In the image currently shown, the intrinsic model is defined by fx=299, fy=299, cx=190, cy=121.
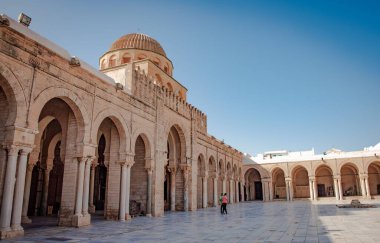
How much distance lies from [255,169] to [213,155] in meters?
16.3

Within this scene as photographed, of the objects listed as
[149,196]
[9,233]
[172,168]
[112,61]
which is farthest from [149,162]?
[112,61]

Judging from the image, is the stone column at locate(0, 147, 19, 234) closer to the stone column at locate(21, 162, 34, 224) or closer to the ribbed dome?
the stone column at locate(21, 162, 34, 224)

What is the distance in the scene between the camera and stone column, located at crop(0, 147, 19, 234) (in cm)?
795

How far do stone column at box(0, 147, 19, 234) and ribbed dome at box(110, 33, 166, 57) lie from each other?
16.1 m

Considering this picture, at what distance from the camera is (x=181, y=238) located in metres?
7.98

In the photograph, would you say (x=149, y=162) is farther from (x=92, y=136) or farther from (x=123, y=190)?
(x=92, y=136)

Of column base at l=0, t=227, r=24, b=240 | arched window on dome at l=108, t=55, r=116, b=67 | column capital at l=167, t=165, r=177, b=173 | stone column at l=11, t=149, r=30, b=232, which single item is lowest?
column base at l=0, t=227, r=24, b=240

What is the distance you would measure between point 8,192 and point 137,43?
17319 mm

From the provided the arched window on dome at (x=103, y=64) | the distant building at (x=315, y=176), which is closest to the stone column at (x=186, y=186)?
the arched window on dome at (x=103, y=64)

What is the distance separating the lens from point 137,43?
23.5m

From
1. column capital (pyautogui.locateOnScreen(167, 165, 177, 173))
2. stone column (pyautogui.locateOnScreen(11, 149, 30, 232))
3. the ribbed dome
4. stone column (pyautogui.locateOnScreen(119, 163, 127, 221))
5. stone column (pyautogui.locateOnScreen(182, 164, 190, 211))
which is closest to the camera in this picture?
stone column (pyautogui.locateOnScreen(11, 149, 30, 232))

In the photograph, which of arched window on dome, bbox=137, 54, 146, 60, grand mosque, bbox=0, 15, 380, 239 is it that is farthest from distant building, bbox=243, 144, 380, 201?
arched window on dome, bbox=137, 54, 146, 60

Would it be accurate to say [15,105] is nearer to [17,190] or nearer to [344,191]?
[17,190]

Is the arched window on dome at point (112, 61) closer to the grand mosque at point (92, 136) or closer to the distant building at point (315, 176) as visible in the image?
the grand mosque at point (92, 136)
